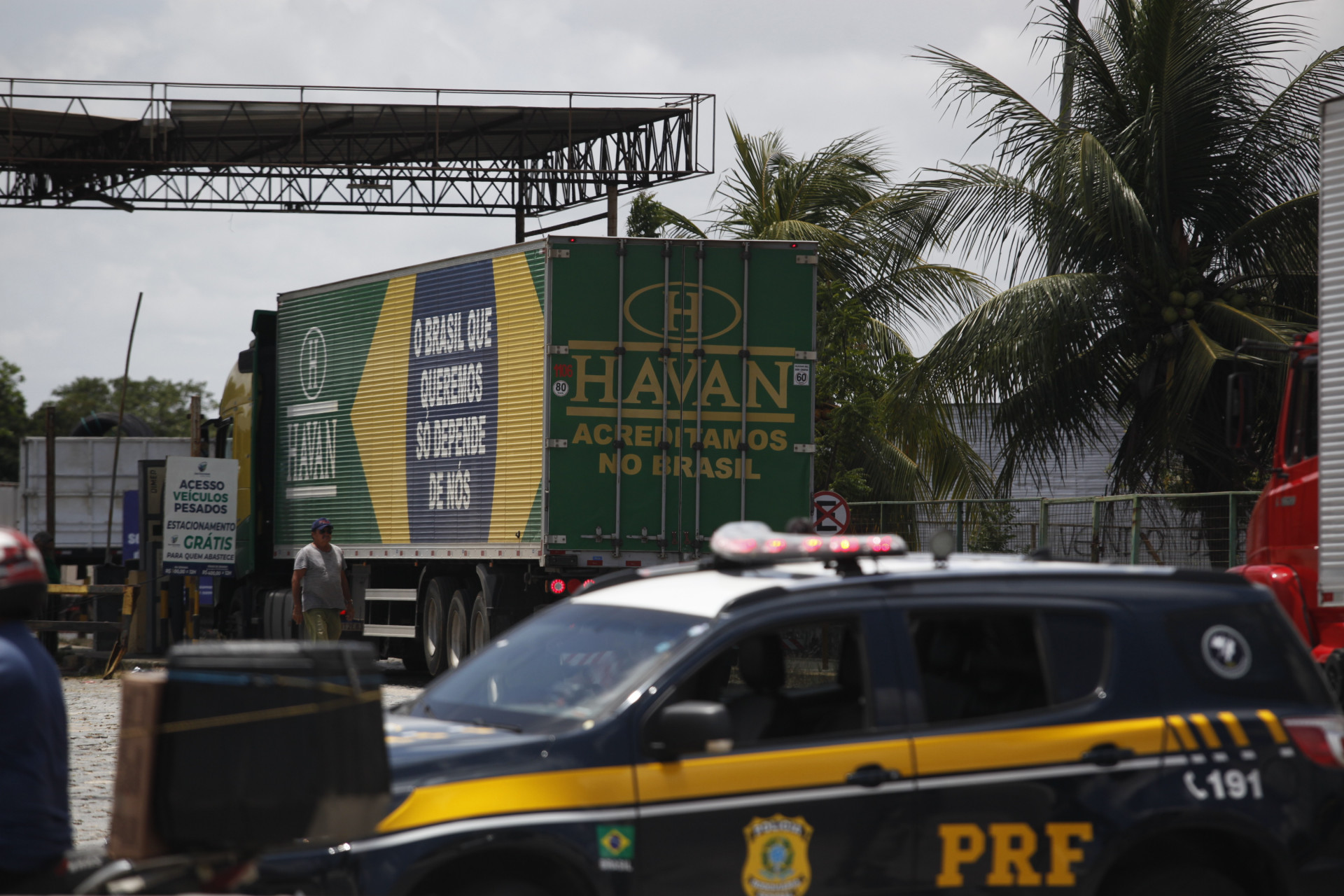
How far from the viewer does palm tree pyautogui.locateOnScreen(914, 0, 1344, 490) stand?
2053cm

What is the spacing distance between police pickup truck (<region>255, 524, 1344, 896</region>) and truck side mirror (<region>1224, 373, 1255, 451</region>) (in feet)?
19.1

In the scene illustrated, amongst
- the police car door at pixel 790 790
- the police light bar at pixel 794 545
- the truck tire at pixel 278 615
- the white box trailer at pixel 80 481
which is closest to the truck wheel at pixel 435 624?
the truck tire at pixel 278 615

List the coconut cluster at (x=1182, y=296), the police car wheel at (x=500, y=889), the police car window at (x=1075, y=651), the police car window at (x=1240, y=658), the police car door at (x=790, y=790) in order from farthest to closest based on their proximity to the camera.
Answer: the coconut cluster at (x=1182, y=296), the police car window at (x=1240, y=658), the police car window at (x=1075, y=651), the police car door at (x=790, y=790), the police car wheel at (x=500, y=889)

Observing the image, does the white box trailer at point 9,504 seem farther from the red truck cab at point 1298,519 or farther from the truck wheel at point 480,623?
the red truck cab at point 1298,519

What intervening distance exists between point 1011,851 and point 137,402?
100m

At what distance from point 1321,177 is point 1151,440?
436 inches

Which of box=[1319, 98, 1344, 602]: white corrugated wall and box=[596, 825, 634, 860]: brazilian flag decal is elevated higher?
box=[1319, 98, 1344, 602]: white corrugated wall

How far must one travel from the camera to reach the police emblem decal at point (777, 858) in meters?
4.82

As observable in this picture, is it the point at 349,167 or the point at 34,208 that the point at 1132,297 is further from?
the point at 34,208

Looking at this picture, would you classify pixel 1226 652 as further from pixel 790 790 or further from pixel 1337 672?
pixel 1337 672

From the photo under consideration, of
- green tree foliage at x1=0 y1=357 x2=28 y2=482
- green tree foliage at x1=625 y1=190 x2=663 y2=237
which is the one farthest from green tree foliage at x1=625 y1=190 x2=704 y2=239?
green tree foliage at x1=0 y1=357 x2=28 y2=482

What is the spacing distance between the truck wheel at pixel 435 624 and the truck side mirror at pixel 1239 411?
30.5 ft

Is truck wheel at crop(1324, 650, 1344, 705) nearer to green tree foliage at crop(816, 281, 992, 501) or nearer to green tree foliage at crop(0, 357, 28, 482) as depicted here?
green tree foliage at crop(816, 281, 992, 501)

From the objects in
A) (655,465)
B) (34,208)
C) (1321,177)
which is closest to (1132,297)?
(655,465)
